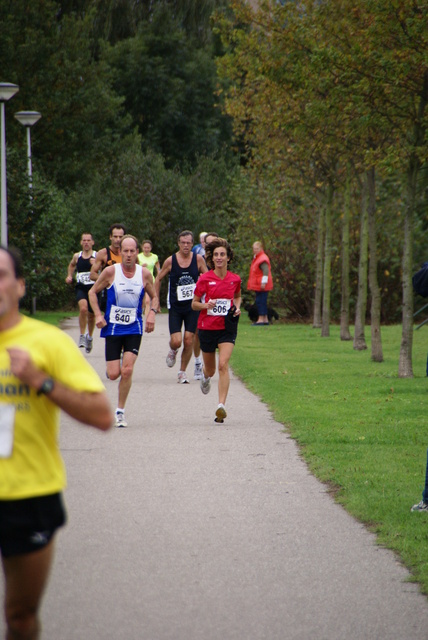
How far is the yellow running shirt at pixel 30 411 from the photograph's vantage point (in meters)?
3.54

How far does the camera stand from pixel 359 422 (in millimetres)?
11750

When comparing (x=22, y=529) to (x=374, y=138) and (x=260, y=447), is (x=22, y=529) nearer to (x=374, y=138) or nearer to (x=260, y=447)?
(x=260, y=447)

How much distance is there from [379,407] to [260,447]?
3408mm

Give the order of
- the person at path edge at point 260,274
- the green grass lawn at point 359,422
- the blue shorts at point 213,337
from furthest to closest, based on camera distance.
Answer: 1. the person at path edge at point 260,274
2. the blue shorts at point 213,337
3. the green grass lawn at point 359,422

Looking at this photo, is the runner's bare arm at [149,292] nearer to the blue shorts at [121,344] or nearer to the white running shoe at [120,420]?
the blue shorts at [121,344]

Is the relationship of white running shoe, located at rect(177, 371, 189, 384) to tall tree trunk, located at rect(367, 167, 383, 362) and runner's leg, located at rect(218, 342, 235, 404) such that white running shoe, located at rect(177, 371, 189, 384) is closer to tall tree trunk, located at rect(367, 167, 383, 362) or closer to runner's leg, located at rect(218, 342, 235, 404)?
runner's leg, located at rect(218, 342, 235, 404)

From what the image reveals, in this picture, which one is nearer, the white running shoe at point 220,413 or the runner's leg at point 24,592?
the runner's leg at point 24,592

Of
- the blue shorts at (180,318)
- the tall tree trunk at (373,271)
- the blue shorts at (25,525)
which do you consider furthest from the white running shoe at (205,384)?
the blue shorts at (25,525)

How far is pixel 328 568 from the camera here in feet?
Answer: 19.4

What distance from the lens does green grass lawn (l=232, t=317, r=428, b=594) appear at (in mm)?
7160

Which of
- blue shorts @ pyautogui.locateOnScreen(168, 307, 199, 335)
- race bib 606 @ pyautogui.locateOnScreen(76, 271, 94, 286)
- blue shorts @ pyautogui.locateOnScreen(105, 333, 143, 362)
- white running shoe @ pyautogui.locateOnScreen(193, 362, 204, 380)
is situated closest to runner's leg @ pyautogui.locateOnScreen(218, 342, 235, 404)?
blue shorts @ pyautogui.locateOnScreen(105, 333, 143, 362)

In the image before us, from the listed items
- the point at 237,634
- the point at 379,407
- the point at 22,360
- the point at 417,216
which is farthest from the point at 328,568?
the point at 417,216

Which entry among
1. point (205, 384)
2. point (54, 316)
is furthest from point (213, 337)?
point (54, 316)

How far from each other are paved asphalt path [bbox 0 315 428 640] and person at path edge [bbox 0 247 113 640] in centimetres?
125
